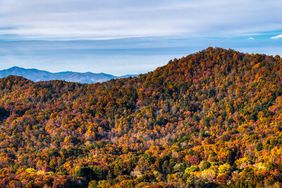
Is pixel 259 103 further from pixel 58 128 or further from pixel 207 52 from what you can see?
pixel 58 128

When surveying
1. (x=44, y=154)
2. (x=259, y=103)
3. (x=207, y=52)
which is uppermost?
(x=207, y=52)

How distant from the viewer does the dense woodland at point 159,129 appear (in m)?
86.2

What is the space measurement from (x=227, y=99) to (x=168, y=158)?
46956 millimetres

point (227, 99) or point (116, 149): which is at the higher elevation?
point (227, 99)

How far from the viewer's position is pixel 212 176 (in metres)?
83.0

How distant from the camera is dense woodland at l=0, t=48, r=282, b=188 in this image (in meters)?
86.2

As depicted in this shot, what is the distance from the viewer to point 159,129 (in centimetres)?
14012

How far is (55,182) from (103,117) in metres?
76.5

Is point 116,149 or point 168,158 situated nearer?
point 168,158

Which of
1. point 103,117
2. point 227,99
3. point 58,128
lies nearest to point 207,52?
point 227,99

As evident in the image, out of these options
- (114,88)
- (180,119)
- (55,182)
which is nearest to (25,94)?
(114,88)

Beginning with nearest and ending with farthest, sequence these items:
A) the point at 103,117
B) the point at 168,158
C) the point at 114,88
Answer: the point at 168,158 < the point at 103,117 < the point at 114,88

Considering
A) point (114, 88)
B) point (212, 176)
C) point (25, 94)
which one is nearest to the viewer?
point (212, 176)

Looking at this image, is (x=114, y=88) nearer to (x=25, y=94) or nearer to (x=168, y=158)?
(x=25, y=94)
